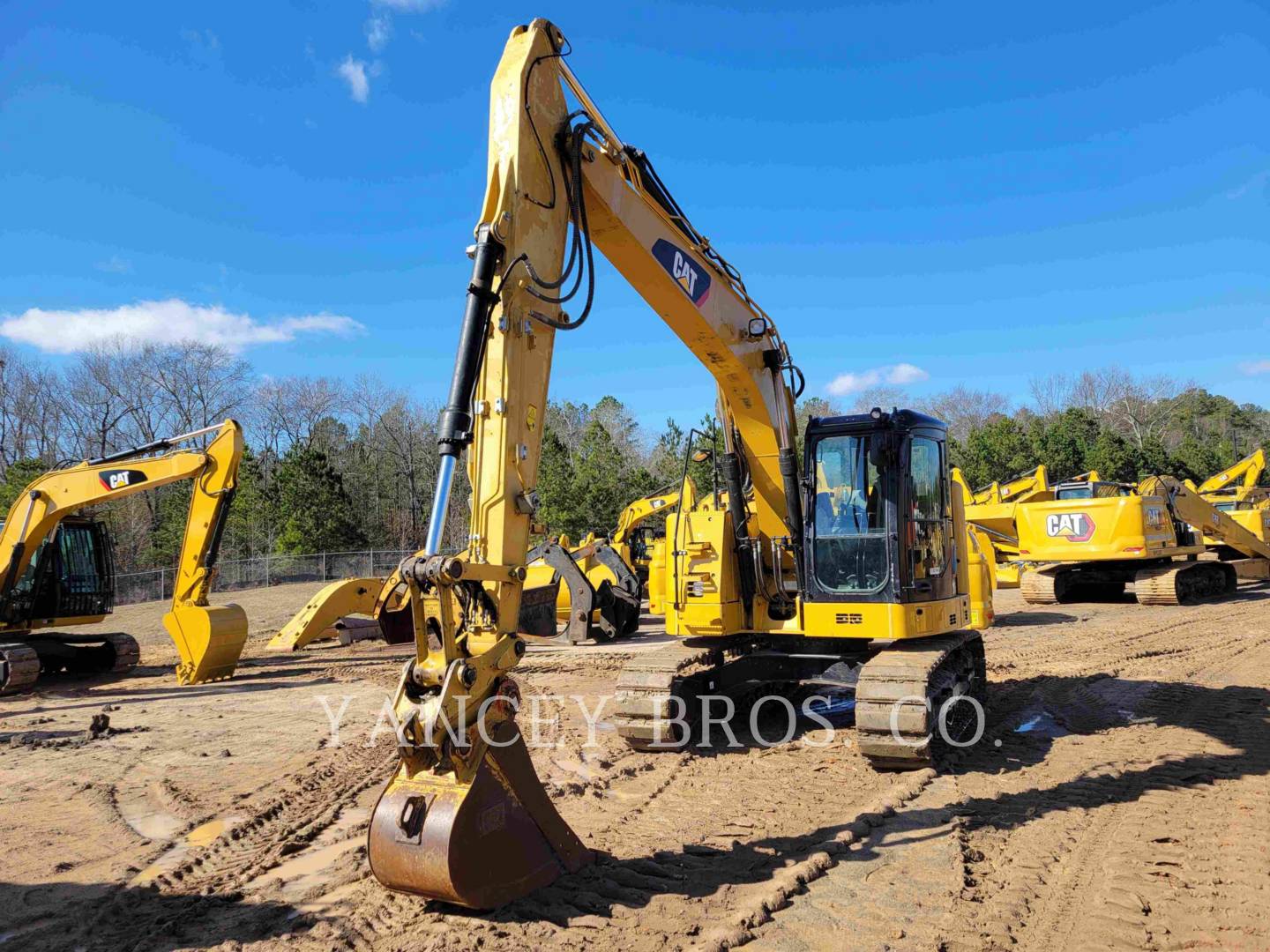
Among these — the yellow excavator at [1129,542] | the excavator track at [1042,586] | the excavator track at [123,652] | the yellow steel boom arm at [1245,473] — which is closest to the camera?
the excavator track at [123,652]

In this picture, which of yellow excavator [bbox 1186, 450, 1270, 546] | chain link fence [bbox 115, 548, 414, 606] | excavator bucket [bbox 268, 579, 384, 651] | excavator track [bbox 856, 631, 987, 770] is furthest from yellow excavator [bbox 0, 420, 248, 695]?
yellow excavator [bbox 1186, 450, 1270, 546]

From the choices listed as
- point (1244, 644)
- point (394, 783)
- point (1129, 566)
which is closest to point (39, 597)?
point (394, 783)

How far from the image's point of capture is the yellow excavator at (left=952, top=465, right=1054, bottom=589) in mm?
20766

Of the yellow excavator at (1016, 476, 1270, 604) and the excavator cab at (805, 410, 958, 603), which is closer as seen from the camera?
the excavator cab at (805, 410, 958, 603)

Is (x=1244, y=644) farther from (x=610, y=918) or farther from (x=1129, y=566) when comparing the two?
(x=610, y=918)

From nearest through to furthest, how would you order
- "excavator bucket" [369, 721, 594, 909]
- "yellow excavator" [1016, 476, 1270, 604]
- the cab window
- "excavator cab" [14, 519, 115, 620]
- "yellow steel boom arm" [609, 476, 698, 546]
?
"excavator bucket" [369, 721, 594, 909]
the cab window
"excavator cab" [14, 519, 115, 620]
"yellow excavator" [1016, 476, 1270, 604]
"yellow steel boom arm" [609, 476, 698, 546]

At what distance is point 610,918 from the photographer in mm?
4211

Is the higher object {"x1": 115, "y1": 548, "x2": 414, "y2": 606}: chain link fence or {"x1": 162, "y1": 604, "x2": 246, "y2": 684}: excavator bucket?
{"x1": 115, "y1": 548, "x2": 414, "y2": 606}: chain link fence

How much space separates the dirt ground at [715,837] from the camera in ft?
13.7

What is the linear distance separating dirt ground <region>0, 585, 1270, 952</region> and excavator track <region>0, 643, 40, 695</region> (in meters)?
2.33

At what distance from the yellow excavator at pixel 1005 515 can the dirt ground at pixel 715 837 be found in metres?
11.1

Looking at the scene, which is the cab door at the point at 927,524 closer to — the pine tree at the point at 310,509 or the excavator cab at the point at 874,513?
the excavator cab at the point at 874,513

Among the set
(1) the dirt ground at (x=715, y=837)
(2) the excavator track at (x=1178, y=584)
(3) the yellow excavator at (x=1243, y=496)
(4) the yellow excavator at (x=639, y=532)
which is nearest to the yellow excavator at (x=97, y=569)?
(1) the dirt ground at (x=715, y=837)

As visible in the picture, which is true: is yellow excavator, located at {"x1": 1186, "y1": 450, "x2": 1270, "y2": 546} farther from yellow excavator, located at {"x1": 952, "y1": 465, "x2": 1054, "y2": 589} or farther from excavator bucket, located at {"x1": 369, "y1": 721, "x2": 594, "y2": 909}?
excavator bucket, located at {"x1": 369, "y1": 721, "x2": 594, "y2": 909}
